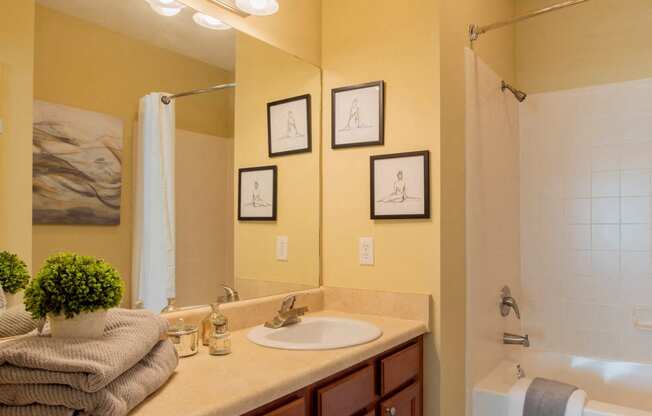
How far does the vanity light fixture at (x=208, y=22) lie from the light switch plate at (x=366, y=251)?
1044 millimetres

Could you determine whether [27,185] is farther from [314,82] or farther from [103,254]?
[314,82]

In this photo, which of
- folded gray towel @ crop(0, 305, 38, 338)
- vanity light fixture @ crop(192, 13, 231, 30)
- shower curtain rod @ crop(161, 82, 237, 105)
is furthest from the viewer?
vanity light fixture @ crop(192, 13, 231, 30)

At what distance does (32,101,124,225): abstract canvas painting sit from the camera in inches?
50.9

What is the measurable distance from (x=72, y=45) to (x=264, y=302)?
1.12 metres

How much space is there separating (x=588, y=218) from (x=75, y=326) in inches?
106

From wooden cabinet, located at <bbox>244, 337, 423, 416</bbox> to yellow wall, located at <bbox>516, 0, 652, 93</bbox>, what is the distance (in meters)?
1.93

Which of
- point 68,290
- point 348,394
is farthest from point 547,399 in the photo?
point 68,290

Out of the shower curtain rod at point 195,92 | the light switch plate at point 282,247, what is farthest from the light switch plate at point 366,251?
the shower curtain rod at point 195,92

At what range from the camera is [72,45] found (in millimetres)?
1359

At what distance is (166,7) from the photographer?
165 centimetres

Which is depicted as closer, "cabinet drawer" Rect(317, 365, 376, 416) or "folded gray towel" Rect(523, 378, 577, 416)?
"cabinet drawer" Rect(317, 365, 376, 416)

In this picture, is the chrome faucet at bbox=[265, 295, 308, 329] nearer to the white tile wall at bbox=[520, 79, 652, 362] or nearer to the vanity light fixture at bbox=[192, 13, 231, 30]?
the vanity light fixture at bbox=[192, 13, 231, 30]

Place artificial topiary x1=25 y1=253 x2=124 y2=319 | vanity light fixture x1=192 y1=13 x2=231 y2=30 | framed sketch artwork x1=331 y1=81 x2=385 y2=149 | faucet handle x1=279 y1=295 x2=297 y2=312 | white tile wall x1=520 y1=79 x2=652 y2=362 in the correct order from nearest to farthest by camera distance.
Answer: artificial topiary x1=25 y1=253 x2=124 y2=319 < vanity light fixture x1=192 y1=13 x2=231 y2=30 < faucet handle x1=279 y1=295 x2=297 y2=312 < framed sketch artwork x1=331 y1=81 x2=385 y2=149 < white tile wall x1=520 y1=79 x2=652 y2=362

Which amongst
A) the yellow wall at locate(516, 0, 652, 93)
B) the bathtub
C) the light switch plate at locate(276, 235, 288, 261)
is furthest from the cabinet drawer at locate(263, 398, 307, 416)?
the yellow wall at locate(516, 0, 652, 93)
